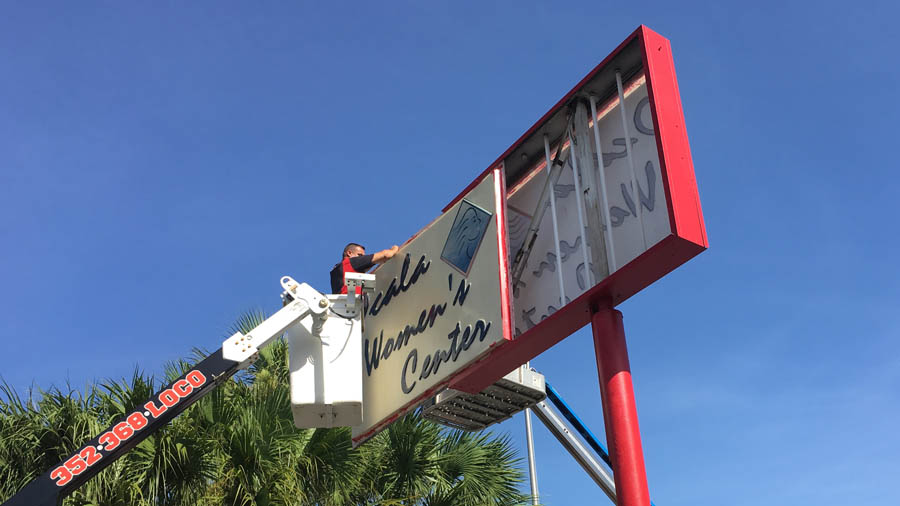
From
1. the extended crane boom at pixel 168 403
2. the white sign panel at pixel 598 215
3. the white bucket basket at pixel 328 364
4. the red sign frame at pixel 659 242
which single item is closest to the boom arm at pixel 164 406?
the extended crane boom at pixel 168 403

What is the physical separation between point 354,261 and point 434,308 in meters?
1.11

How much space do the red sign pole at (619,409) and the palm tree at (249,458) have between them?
4.25 metres

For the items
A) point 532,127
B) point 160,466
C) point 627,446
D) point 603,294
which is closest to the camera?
point 627,446

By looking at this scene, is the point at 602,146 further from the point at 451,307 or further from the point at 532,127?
the point at 451,307

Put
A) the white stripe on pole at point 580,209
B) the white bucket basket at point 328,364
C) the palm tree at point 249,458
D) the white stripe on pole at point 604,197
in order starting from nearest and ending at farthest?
the white stripe on pole at point 604,197 → the white stripe on pole at point 580,209 → the white bucket basket at point 328,364 → the palm tree at point 249,458

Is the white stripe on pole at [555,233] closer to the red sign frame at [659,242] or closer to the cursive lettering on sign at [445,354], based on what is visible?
the red sign frame at [659,242]

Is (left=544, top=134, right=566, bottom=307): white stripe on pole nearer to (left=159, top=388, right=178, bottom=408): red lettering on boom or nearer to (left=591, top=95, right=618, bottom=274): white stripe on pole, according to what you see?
(left=591, top=95, right=618, bottom=274): white stripe on pole

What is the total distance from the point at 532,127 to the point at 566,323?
2467 millimetres

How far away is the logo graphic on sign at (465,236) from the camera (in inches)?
417

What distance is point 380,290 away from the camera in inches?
471

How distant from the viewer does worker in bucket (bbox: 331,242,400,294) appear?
37.2 ft

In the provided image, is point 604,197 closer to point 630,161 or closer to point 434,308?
point 630,161

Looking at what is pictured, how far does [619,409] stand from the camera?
8914 mm

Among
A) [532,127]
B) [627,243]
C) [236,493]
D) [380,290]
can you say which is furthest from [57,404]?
[627,243]
